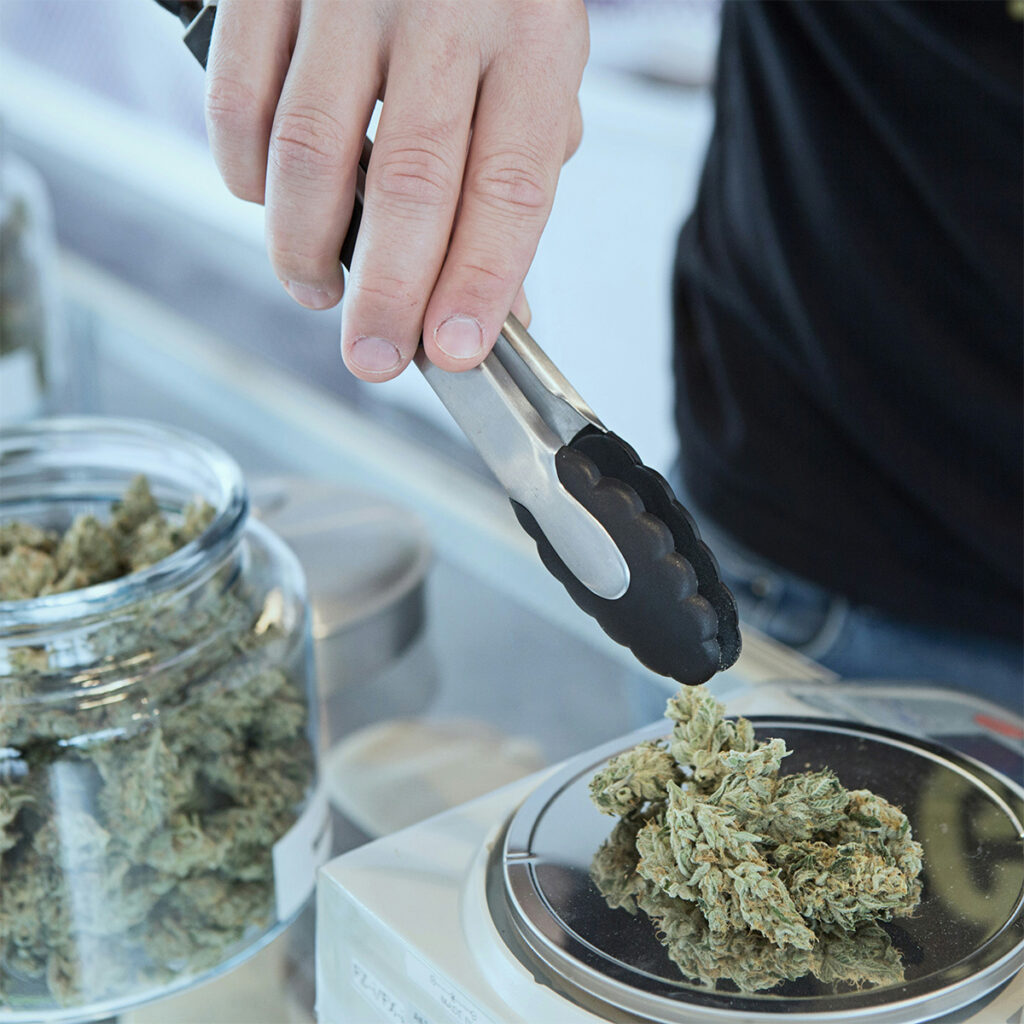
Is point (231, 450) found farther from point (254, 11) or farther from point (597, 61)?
point (597, 61)

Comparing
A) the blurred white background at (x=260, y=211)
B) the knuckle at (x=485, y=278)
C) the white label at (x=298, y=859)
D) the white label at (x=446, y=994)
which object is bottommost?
the blurred white background at (x=260, y=211)

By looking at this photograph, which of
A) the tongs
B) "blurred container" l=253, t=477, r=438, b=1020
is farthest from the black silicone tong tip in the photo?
"blurred container" l=253, t=477, r=438, b=1020

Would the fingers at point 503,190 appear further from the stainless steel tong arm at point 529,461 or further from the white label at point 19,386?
the white label at point 19,386

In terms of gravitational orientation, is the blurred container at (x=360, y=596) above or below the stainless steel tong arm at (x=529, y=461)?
below

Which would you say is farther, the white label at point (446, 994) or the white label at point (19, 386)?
the white label at point (19, 386)

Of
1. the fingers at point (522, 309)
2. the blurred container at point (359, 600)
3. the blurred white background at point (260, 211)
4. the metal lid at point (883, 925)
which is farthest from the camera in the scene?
the blurred white background at point (260, 211)

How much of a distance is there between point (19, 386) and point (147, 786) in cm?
53

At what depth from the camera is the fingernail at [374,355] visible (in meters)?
0.34

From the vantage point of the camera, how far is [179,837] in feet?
1.28

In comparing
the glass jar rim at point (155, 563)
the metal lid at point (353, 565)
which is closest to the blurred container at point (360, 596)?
the metal lid at point (353, 565)

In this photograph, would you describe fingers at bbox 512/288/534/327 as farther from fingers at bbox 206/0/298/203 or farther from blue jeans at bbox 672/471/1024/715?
blue jeans at bbox 672/471/1024/715

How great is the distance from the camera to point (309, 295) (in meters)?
0.38

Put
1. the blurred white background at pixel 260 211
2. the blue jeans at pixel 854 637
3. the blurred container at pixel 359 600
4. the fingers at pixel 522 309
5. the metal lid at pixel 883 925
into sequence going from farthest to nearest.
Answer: the blurred white background at pixel 260 211 < the blue jeans at pixel 854 637 < the blurred container at pixel 359 600 < the fingers at pixel 522 309 < the metal lid at pixel 883 925

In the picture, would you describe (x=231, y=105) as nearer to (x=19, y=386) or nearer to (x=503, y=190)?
(x=503, y=190)
